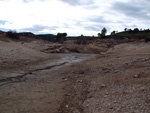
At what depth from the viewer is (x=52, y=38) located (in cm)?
5228

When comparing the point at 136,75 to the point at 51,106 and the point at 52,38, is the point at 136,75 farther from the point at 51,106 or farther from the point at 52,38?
the point at 52,38

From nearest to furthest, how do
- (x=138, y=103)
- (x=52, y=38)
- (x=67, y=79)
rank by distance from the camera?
(x=138, y=103)
(x=67, y=79)
(x=52, y=38)

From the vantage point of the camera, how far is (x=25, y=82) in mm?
10125

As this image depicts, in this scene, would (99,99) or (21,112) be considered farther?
(99,99)

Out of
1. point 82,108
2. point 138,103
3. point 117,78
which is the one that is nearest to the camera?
point 138,103

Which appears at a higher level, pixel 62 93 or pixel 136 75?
pixel 136 75

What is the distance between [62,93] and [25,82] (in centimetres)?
272

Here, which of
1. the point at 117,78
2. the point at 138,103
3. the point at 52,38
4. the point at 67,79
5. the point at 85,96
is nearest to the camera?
the point at 138,103

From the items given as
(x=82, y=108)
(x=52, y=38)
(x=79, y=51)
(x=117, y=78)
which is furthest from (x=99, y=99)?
(x=52, y=38)

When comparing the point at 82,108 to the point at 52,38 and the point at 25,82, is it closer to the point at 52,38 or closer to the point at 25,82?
the point at 25,82

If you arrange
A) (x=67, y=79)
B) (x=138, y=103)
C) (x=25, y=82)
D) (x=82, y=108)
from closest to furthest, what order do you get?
(x=138, y=103)
(x=82, y=108)
(x=25, y=82)
(x=67, y=79)

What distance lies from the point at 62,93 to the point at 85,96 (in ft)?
3.58

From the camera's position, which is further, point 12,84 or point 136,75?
point 12,84

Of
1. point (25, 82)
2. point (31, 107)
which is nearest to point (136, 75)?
point (31, 107)
